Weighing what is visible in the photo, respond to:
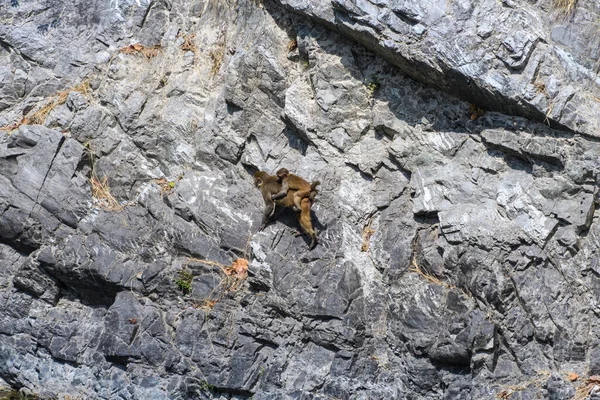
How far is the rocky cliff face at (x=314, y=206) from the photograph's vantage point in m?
12.2

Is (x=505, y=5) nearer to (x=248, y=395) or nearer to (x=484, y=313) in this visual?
(x=484, y=313)

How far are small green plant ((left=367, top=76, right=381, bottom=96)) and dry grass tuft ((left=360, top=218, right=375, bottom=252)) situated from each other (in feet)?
6.44

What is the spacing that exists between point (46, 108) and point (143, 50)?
1940 mm

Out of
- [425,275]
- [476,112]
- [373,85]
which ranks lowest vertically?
[425,275]

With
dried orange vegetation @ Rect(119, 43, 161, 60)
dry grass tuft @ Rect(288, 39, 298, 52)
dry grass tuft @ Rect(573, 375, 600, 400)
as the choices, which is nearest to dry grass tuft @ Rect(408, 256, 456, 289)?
dry grass tuft @ Rect(573, 375, 600, 400)

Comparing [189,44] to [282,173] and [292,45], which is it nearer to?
[292,45]

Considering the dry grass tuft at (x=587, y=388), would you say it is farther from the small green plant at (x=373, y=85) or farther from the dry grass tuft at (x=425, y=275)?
the small green plant at (x=373, y=85)

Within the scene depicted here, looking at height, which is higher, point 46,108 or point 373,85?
point 373,85

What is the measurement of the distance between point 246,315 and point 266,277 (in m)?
0.64

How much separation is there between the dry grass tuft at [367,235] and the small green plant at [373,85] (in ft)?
6.44

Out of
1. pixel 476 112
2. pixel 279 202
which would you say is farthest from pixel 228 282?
pixel 476 112

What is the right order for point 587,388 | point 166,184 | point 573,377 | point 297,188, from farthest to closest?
1. point 166,184
2. point 297,188
3. point 573,377
4. point 587,388

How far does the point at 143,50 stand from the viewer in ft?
51.5

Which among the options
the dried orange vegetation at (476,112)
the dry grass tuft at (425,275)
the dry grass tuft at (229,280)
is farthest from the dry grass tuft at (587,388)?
the dry grass tuft at (229,280)
